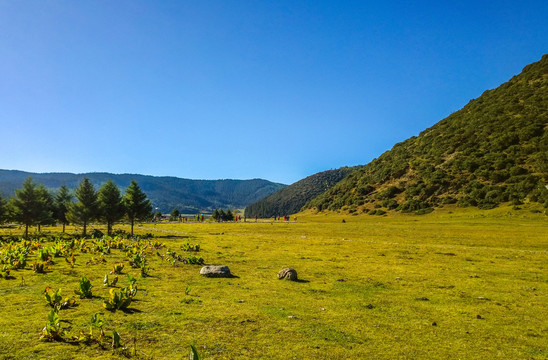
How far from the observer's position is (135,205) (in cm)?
5222

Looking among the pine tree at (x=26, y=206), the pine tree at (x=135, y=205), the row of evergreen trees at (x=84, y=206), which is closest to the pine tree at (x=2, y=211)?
the row of evergreen trees at (x=84, y=206)

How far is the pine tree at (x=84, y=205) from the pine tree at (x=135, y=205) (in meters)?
5.06

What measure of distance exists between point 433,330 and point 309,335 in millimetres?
3712

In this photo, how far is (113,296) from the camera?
978 cm

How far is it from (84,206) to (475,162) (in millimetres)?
93195

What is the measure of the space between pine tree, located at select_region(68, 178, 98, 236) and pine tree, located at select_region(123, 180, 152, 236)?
506 cm

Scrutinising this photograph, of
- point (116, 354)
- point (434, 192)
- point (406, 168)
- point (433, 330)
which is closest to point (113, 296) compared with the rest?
point (116, 354)

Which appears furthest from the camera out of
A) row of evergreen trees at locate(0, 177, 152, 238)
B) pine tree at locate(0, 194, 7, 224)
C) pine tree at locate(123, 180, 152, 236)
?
pine tree at locate(123, 180, 152, 236)

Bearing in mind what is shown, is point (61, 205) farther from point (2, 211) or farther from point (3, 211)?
point (2, 211)

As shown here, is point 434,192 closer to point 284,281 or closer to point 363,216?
point 363,216

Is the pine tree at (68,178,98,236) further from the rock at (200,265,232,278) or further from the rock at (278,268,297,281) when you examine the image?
the rock at (278,268,297,281)

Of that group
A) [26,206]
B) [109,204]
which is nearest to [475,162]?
[109,204]

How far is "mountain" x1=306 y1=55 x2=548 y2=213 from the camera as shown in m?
70.4

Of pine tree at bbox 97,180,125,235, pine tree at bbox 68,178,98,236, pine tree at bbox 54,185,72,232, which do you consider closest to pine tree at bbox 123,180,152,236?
pine tree at bbox 97,180,125,235
